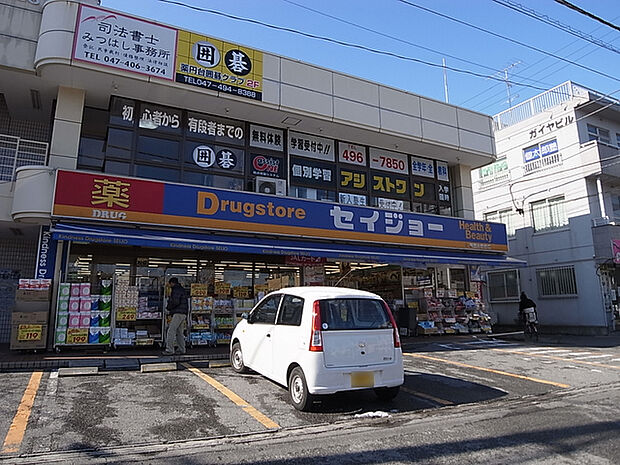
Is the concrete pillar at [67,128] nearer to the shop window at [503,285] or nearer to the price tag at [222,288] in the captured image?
the price tag at [222,288]

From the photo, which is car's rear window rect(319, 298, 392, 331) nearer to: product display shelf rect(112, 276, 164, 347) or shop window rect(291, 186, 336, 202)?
product display shelf rect(112, 276, 164, 347)

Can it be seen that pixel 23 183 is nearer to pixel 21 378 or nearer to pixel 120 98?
pixel 120 98

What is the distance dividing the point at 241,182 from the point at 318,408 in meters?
8.63

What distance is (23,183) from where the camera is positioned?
32.1ft

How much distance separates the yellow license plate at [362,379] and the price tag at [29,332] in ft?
23.9

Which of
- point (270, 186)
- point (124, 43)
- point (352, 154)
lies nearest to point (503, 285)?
point (352, 154)

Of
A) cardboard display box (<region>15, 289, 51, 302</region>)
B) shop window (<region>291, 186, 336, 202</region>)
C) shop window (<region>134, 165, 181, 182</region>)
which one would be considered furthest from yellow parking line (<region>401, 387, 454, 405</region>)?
shop window (<region>134, 165, 181, 182</region>)

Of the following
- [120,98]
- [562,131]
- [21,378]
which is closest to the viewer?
[21,378]

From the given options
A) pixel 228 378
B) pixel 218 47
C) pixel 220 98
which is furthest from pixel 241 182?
pixel 228 378

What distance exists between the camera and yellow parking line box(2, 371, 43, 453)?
4215 millimetres

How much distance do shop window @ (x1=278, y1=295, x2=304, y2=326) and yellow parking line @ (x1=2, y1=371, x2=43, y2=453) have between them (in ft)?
10.9

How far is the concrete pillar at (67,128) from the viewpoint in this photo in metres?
10.7

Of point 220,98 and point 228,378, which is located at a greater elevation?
point 220,98

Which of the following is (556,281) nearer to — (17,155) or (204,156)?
(204,156)
